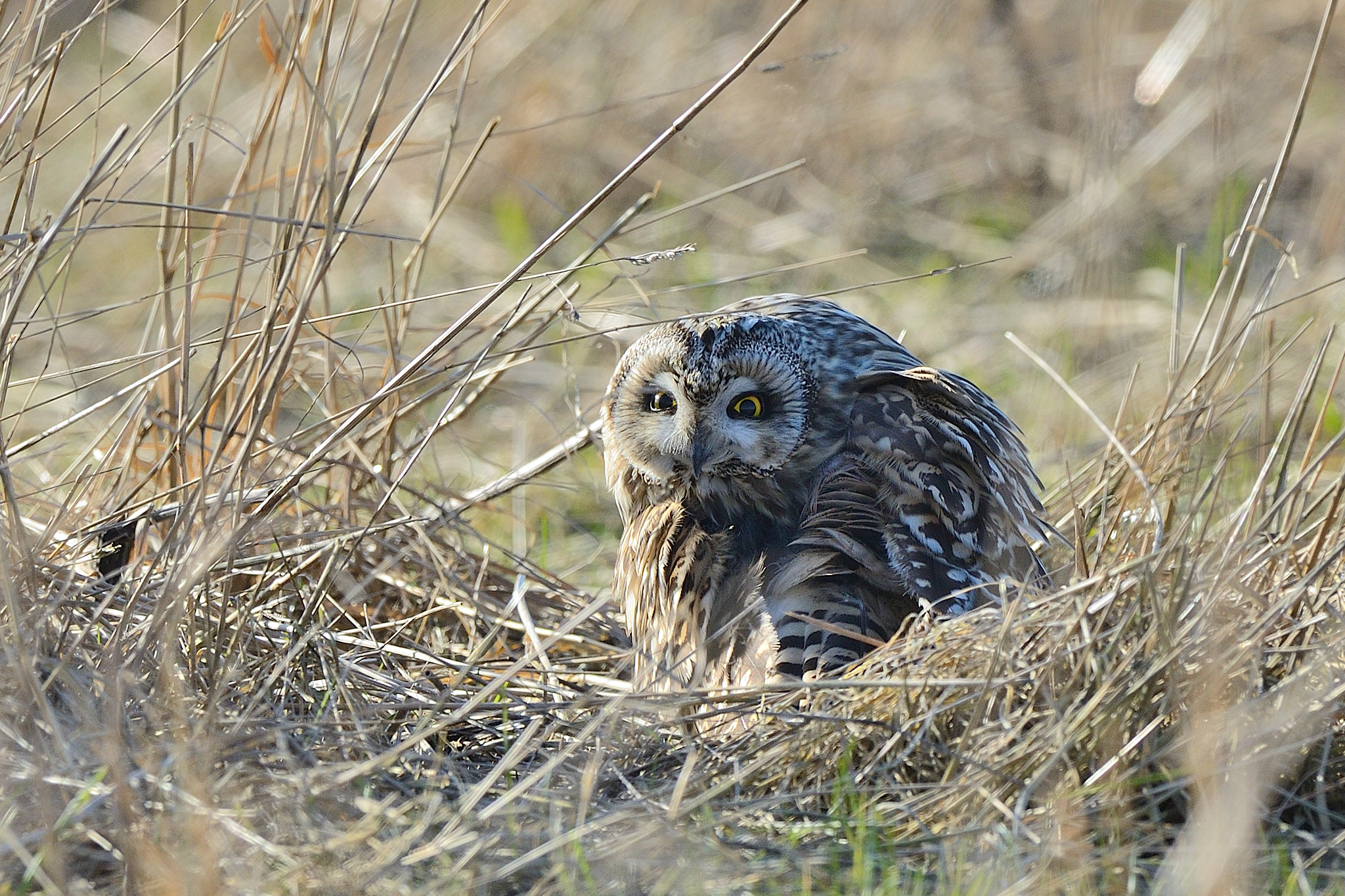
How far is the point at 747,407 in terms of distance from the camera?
305 cm

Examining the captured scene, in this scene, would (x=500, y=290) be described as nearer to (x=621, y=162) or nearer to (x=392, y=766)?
(x=392, y=766)

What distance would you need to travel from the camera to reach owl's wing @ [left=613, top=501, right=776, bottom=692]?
110 inches

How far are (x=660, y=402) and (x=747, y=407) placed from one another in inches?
8.8

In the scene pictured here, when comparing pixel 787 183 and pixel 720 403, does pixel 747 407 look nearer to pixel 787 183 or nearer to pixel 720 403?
pixel 720 403

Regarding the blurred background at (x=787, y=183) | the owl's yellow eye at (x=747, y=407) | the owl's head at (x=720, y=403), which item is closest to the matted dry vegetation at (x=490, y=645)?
the owl's head at (x=720, y=403)

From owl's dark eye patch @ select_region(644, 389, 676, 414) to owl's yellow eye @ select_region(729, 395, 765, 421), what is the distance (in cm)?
15

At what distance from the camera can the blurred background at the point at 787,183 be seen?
505 cm

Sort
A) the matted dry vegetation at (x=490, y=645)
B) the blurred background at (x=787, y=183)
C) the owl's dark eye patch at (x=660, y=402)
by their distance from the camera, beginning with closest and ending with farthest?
1. the matted dry vegetation at (x=490, y=645)
2. the owl's dark eye patch at (x=660, y=402)
3. the blurred background at (x=787, y=183)

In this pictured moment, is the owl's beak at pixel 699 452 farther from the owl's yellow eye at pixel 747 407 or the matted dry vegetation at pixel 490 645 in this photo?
the matted dry vegetation at pixel 490 645

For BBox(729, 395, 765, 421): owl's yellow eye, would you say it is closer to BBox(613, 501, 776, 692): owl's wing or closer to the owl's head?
the owl's head

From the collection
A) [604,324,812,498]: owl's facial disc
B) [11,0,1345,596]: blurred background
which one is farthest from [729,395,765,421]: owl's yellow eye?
[11,0,1345,596]: blurred background

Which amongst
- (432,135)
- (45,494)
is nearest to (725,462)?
(45,494)

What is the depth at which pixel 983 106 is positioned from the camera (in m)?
7.46

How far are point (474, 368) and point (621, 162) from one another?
5185 millimetres
